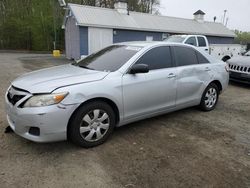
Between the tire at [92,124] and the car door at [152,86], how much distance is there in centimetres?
36

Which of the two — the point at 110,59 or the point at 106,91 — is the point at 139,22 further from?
the point at 106,91

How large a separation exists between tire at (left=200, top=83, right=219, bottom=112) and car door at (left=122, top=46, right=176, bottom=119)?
1049 mm

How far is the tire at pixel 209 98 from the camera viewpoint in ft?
16.7

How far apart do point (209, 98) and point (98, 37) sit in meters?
12.8

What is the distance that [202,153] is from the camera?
11.1ft

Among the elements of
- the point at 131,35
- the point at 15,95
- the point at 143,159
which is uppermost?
the point at 131,35

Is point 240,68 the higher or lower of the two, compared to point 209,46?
lower

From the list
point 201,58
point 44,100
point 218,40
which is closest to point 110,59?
point 44,100

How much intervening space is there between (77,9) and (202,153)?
15664 mm

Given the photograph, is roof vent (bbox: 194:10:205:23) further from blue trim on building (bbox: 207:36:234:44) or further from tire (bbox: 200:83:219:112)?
tire (bbox: 200:83:219:112)

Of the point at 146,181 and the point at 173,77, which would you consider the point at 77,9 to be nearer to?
the point at 173,77

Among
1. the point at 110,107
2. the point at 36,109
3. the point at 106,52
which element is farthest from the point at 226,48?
the point at 36,109

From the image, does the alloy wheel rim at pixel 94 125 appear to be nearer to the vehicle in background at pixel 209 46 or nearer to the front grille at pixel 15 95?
the front grille at pixel 15 95

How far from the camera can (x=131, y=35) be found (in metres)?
18.4
